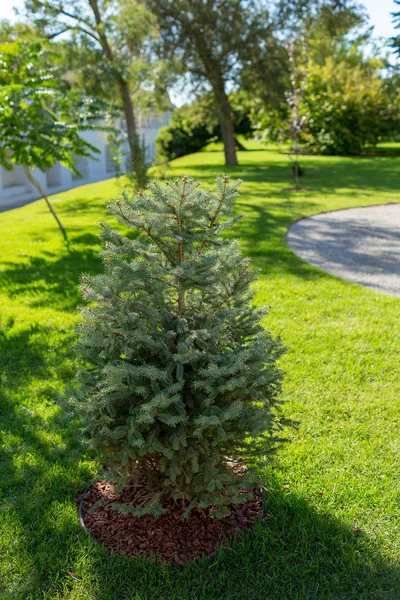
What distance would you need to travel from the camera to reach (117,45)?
18.2 m

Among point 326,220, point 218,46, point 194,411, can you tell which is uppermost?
point 218,46

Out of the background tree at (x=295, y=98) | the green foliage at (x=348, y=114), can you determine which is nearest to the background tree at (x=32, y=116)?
the background tree at (x=295, y=98)

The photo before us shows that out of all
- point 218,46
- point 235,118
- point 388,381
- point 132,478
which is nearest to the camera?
point 132,478

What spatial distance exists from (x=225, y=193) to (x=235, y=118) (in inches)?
1171

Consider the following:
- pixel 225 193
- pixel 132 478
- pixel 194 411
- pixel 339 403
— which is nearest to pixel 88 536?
pixel 132 478

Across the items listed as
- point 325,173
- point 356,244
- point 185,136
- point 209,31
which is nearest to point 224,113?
point 209,31

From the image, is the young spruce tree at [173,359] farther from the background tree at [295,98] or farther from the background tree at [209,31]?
the background tree at [209,31]

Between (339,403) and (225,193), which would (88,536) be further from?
(339,403)

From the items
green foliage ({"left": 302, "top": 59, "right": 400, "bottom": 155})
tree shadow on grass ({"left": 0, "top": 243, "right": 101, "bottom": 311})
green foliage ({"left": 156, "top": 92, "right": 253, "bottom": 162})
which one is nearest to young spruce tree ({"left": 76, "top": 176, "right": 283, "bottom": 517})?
tree shadow on grass ({"left": 0, "top": 243, "right": 101, "bottom": 311})

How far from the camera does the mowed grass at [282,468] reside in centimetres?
260

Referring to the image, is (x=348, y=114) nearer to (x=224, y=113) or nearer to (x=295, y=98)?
(x=224, y=113)

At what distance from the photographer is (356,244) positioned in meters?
9.64

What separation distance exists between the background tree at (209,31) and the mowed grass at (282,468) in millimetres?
14478

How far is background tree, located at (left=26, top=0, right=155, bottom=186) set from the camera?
17094 mm
